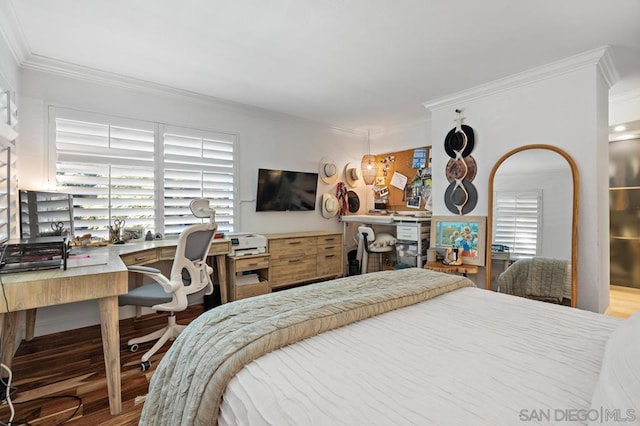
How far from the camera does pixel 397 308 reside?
148 cm

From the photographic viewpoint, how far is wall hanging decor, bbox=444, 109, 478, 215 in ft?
11.2

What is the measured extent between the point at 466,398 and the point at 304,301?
2.56 ft

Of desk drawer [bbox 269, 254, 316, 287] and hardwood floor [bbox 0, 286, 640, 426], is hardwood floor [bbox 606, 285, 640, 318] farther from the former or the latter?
hardwood floor [bbox 0, 286, 640, 426]

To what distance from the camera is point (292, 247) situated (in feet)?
13.0

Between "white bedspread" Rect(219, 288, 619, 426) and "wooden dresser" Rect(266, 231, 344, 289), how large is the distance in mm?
2600

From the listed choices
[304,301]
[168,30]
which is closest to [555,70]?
[304,301]

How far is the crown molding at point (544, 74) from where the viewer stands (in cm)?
257

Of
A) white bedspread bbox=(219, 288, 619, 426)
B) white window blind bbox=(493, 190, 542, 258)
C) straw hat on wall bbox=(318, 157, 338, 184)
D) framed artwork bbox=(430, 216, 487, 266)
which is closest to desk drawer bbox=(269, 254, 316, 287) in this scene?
straw hat on wall bbox=(318, 157, 338, 184)

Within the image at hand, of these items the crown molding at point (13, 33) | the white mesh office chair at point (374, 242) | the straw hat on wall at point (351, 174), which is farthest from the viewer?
the straw hat on wall at point (351, 174)

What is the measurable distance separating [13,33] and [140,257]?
1.92m

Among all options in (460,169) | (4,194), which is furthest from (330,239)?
(4,194)

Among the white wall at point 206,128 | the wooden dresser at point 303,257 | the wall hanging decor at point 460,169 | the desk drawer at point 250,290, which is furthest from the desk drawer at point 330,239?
the wall hanging decor at point 460,169

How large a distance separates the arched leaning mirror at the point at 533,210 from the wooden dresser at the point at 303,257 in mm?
2010

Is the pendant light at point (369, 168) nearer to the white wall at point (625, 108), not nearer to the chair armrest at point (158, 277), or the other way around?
the white wall at point (625, 108)
